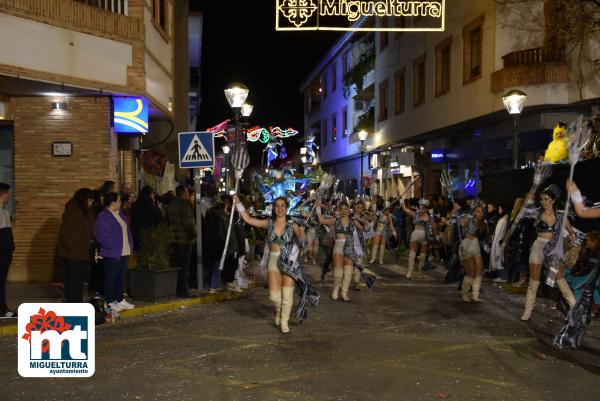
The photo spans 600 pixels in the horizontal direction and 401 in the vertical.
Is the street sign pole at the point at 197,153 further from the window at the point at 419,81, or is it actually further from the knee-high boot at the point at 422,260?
the window at the point at 419,81

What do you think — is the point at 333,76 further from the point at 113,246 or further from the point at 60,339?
the point at 60,339

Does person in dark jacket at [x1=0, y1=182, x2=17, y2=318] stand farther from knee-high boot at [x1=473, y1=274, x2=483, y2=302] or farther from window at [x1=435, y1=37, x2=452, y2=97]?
window at [x1=435, y1=37, x2=452, y2=97]

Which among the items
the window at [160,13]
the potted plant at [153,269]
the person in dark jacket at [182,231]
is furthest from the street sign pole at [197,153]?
the window at [160,13]

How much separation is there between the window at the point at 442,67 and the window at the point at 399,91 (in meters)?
4.64

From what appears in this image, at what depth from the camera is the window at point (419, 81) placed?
29125mm

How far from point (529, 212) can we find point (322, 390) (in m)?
5.00

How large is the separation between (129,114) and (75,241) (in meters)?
5.36

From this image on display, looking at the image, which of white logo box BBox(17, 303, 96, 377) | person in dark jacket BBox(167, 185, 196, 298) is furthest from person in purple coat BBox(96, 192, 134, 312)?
white logo box BBox(17, 303, 96, 377)

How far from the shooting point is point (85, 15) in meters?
13.4

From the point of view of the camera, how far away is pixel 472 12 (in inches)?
920

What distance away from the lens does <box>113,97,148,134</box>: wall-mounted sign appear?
47.9 ft

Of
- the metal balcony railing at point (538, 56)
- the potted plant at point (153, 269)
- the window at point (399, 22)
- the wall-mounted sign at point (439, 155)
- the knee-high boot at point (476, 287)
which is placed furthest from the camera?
the window at point (399, 22)

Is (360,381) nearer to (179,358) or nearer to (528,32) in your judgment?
(179,358)

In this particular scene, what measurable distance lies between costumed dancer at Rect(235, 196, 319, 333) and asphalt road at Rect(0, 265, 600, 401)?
319 mm
